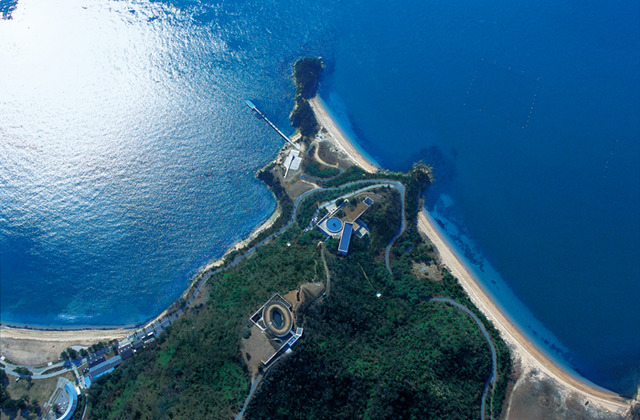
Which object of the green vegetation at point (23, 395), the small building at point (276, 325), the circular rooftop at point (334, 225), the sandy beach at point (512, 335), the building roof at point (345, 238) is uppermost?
the green vegetation at point (23, 395)

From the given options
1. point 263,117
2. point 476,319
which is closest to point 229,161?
point 263,117

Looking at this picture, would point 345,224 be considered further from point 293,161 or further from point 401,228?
point 293,161

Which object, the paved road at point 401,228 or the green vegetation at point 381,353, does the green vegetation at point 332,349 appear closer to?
the green vegetation at point 381,353

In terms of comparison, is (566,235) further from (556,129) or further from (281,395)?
(281,395)

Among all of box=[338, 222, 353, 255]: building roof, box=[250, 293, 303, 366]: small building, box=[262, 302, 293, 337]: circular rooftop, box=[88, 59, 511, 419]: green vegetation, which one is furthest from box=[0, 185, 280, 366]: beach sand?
box=[338, 222, 353, 255]: building roof

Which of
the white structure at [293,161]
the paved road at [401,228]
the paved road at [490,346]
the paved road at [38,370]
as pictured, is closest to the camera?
the paved road at [490,346]

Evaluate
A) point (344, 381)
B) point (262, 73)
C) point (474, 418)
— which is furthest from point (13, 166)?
point (474, 418)

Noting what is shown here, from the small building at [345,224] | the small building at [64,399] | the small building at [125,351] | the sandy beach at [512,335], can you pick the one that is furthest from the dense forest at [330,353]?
the sandy beach at [512,335]
